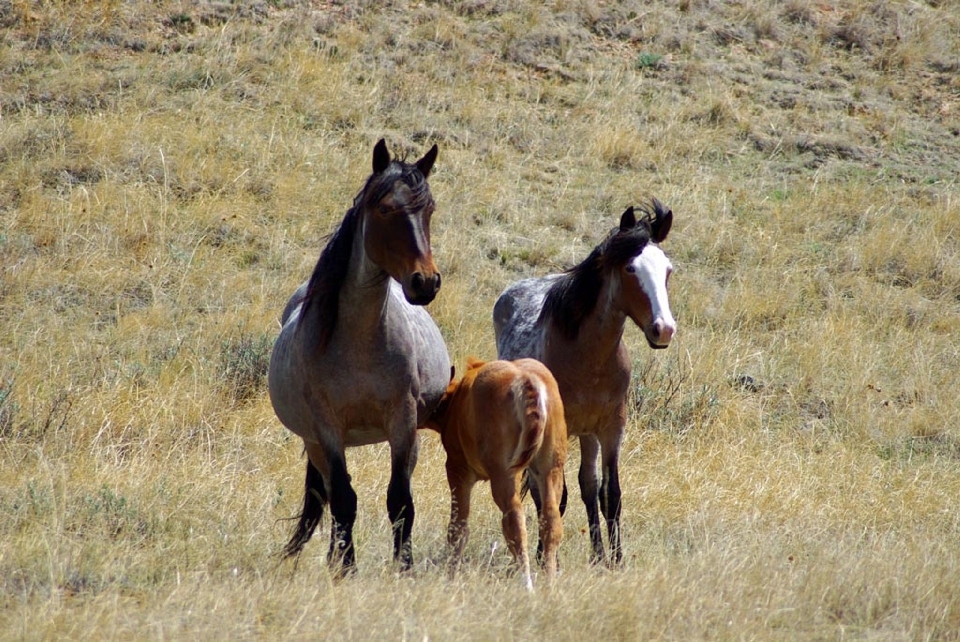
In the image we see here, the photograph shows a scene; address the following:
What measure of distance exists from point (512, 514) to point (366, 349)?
1145 millimetres

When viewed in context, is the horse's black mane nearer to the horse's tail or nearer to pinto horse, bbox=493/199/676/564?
pinto horse, bbox=493/199/676/564

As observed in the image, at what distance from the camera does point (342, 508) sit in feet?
18.6

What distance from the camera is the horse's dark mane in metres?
5.55

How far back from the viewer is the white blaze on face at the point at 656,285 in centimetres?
584

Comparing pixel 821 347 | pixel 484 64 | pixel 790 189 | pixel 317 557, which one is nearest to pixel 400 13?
pixel 484 64

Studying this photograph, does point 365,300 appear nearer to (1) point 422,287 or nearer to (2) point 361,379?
(2) point 361,379

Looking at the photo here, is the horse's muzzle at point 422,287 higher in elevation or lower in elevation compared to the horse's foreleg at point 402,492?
higher

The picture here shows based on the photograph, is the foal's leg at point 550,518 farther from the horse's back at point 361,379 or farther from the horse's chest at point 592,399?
the horse's chest at point 592,399

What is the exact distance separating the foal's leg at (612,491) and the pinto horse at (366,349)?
1292 mm

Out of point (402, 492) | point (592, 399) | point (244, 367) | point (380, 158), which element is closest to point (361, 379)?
point (402, 492)

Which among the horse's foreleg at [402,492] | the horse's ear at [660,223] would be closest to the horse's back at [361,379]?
the horse's foreleg at [402,492]

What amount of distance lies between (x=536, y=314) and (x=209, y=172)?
579cm

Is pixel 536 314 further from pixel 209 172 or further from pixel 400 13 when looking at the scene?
pixel 400 13

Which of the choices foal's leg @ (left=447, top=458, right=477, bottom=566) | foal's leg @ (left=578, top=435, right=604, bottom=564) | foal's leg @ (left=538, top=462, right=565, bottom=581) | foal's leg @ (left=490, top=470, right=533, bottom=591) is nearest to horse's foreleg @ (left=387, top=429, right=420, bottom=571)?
foal's leg @ (left=447, top=458, right=477, bottom=566)
